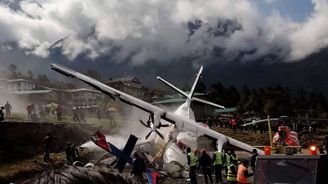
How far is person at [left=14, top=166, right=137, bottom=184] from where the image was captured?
1.53m

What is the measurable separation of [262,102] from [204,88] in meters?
27.6

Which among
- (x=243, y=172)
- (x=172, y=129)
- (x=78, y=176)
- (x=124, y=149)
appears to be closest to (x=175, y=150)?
(x=172, y=129)

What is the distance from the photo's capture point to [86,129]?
127 feet

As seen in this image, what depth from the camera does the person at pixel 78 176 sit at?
1.53 meters

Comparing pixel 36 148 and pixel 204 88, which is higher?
pixel 204 88

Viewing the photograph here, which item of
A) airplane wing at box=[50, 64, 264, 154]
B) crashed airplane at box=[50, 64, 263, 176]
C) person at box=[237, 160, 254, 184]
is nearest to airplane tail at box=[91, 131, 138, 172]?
person at box=[237, 160, 254, 184]

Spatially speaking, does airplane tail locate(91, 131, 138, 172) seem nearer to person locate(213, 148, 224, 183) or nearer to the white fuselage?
person locate(213, 148, 224, 183)

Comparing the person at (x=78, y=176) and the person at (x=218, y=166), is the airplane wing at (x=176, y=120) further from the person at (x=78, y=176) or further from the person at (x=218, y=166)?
the person at (x=78, y=176)

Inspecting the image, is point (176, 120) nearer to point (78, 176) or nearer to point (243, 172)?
point (243, 172)

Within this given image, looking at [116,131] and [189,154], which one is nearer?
[189,154]

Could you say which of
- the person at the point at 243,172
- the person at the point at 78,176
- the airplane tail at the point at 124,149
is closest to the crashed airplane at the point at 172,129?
the airplane tail at the point at 124,149

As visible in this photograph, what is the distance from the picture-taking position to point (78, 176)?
157 cm

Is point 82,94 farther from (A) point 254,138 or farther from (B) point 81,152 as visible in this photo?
(B) point 81,152

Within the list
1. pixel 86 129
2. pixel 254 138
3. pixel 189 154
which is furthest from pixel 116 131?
pixel 189 154
